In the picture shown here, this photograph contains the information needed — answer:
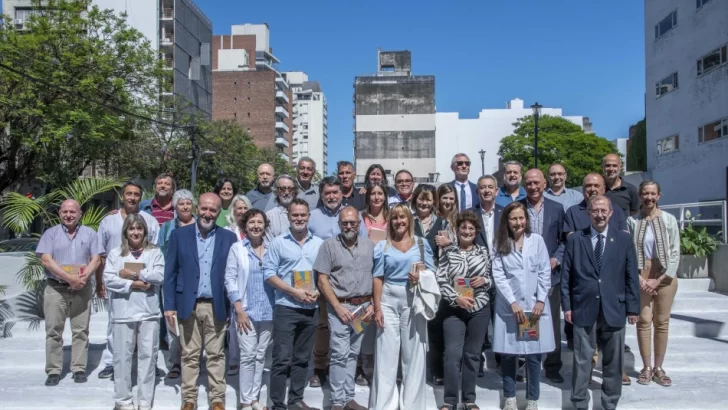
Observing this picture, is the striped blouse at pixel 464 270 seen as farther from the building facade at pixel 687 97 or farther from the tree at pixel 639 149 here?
the tree at pixel 639 149

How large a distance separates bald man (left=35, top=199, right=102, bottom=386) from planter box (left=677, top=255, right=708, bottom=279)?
10114mm

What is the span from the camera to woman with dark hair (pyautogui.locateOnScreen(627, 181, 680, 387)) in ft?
21.5

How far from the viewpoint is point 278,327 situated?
19.1 ft

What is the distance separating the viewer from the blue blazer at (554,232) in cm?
658

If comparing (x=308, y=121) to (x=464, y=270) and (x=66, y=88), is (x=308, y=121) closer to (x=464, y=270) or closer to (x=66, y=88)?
(x=66, y=88)

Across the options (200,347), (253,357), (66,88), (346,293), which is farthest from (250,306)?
(66,88)

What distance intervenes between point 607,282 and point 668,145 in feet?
87.1

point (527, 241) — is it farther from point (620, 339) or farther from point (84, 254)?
point (84, 254)

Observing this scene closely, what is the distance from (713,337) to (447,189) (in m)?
4.87

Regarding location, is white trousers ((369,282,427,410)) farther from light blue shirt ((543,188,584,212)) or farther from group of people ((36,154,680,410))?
light blue shirt ((543,188,584,212))

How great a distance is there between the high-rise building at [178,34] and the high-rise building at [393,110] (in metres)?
16.4

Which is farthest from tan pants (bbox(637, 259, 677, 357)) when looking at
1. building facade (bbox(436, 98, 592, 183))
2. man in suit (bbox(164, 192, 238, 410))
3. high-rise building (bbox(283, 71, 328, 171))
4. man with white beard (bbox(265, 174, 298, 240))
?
high-rise building (bbox(283, 71, 328, 171))

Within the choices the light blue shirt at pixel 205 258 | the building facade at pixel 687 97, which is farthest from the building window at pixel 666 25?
the light blue shirt at pixel 205 258

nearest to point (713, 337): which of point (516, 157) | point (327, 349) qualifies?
point (327, 349)
